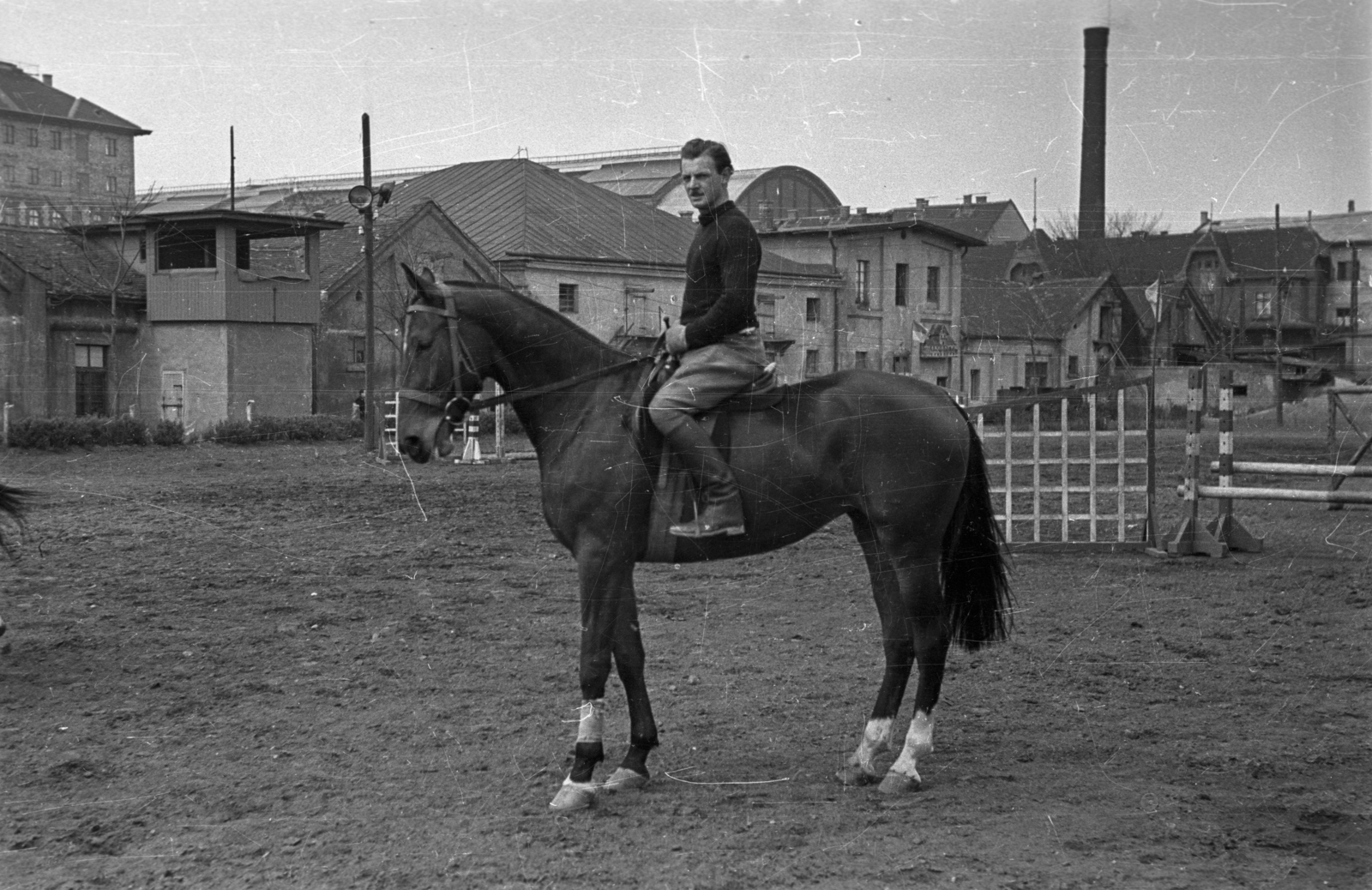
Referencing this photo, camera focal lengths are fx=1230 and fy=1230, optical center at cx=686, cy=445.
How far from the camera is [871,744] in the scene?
4.79 metres

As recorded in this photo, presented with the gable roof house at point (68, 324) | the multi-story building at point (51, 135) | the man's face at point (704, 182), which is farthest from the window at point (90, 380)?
the man's face at point (704, 182)

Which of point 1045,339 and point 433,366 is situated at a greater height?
point 1045,339

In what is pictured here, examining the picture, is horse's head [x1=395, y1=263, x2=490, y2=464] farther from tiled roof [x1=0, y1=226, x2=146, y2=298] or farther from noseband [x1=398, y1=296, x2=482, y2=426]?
tiled roof [x1=0, y1=226, x2=146, y2=298]

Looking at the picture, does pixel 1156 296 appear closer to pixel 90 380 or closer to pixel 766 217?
pixel 766 217

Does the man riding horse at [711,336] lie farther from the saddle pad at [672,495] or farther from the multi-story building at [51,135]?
the multi-story building at [51,135]

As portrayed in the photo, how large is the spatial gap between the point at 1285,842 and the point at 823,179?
305 cm

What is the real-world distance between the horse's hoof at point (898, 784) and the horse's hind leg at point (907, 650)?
86mm

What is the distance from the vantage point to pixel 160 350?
24062mm

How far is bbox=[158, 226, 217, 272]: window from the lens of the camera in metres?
19.8

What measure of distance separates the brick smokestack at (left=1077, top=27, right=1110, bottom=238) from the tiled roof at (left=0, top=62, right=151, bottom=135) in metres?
4.30

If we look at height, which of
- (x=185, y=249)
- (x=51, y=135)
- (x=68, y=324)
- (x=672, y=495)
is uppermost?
(x=185, y=249)

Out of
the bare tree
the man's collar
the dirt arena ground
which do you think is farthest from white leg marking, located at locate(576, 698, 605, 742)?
the bare tree

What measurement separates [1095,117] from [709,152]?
10.3 ft

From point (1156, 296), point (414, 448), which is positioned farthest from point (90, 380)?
point (414, 448)
